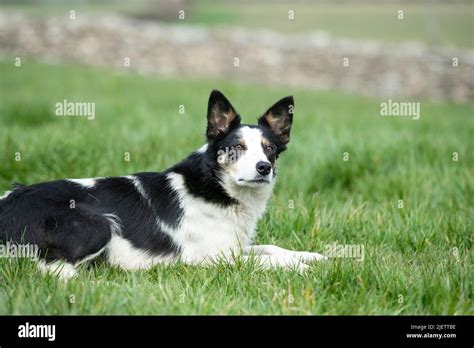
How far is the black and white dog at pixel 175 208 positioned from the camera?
4.53 meters

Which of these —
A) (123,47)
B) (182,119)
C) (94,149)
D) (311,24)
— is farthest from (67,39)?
(94,149)

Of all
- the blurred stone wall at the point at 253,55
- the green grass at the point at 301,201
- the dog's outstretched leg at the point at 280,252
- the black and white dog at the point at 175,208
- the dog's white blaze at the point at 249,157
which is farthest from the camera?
the blurred stone wall at the point at 253,55

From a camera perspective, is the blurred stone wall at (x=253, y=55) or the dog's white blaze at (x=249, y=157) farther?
the blurred stone wall at (x=253, y=55)

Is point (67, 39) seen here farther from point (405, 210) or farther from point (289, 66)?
point (405, 210)

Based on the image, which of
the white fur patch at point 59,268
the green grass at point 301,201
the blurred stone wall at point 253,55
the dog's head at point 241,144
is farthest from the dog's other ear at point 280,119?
the blurred stone wall at point 253,55

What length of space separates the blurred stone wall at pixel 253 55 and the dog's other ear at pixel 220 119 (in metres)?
13.2

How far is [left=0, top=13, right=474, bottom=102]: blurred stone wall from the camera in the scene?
17922 millimetres

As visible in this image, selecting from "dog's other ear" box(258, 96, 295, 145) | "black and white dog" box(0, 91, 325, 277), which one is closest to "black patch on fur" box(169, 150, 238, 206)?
"black and white dog" box(0, 91, 325, 277)

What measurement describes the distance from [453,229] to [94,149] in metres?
3.98

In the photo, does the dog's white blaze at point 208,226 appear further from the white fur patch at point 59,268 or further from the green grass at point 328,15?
the green grass at point 328,15

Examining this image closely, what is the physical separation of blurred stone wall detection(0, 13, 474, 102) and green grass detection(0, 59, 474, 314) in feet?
13.4

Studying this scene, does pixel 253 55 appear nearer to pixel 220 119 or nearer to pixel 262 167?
pixel 220 119

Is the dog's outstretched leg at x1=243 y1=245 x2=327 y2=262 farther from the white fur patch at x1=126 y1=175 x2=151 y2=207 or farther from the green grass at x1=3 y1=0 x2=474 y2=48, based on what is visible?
the green grass at x1=3 y1=0 x2=474 y2=48

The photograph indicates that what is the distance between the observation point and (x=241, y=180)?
470 centimetres
